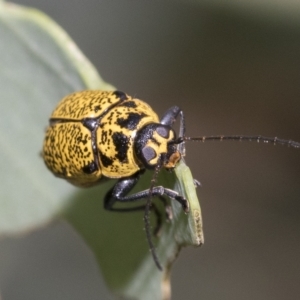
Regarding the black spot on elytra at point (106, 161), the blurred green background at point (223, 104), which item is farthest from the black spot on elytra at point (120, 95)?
the blurred green background at point (223, 104)

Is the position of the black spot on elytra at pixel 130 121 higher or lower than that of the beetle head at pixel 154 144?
higher

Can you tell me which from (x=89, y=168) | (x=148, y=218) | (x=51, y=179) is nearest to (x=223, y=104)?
(x=51, y=179)

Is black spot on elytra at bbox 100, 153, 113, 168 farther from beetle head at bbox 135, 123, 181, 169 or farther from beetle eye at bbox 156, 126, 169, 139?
beetle eye at bbox 156, 126, 169, 139

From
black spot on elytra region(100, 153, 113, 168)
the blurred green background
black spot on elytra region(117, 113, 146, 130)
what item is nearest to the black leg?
black spot on elytra region(100, 153, 113, 168)

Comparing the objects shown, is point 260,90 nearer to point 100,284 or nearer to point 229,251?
point 229,251

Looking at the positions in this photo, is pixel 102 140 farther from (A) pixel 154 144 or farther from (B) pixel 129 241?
(B) pixel 129 241

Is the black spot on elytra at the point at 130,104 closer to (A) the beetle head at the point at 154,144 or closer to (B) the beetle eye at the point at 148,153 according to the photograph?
(A) the beetle head at the point at 154,144
